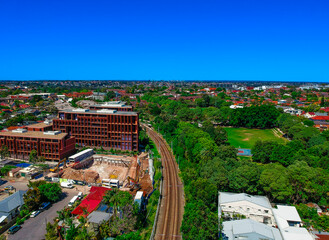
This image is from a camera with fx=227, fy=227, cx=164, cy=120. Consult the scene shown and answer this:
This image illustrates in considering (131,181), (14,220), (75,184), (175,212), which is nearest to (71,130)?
(75,184)

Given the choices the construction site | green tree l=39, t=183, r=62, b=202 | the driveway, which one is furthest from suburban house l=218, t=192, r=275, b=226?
green tree l=39, t=183, r=62, b=202

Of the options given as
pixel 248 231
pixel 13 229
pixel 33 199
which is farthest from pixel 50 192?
pixel 248 231

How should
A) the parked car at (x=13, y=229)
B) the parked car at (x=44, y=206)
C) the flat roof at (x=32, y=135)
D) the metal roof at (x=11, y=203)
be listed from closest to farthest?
the parked car at (x=13, y=229) → the metal roof at (x=11, y=203) → the parked car at (x=44, y=206) → the flat roof at (x=32, y=135)

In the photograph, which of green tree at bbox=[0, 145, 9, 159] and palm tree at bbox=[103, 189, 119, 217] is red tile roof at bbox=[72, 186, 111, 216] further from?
green tree at bbox=[0, 145, 9, 159]

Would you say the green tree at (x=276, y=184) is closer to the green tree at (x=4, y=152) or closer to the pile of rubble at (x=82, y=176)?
the pile of rubble at (x=82, y=176)

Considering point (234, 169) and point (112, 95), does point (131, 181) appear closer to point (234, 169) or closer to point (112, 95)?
point (234, 169)

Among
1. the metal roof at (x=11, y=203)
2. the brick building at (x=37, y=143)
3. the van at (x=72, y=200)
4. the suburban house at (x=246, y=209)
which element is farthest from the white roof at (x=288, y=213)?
the brick building at (x=37, y=143)
